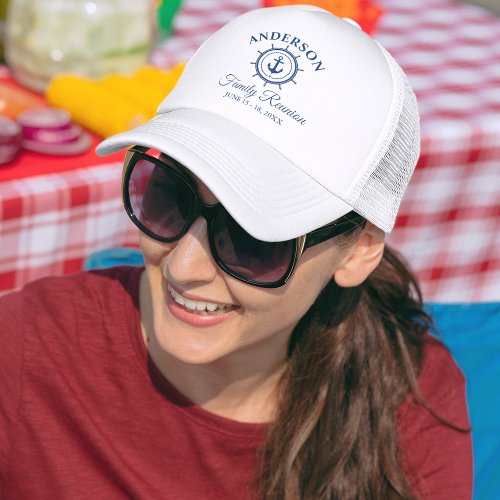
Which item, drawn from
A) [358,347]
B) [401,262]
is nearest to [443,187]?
[401,262]

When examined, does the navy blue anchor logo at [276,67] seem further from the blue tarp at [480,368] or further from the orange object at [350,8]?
the orange object at [350,8]

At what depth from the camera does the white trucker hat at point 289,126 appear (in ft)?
3.32

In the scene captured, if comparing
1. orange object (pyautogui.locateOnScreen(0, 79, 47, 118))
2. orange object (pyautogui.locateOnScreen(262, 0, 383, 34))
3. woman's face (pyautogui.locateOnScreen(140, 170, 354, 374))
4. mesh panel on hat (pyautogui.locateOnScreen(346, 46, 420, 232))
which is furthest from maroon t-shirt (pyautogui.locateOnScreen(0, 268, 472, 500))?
orange object (pyautogui.locateOnScreen(262, 0, 383, 34))

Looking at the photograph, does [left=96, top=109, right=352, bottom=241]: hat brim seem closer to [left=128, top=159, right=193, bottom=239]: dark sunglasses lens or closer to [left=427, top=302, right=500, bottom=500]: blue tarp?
[left=128, top=159, right=193, bottom=239]: dark sunglasses lens

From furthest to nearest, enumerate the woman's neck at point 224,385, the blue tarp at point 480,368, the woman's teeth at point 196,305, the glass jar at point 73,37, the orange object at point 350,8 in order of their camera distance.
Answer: the orange object at point 350,8 → the glass jar at point 73,37 → the blue tarp at point 480,368 → the woman's neck at point 224,385 → the woman's teeth at point 196,305

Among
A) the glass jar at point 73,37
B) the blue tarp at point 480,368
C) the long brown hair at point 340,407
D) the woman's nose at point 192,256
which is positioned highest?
the woman's nose at point 192,256

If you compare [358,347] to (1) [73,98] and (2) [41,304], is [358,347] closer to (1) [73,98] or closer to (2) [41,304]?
(2) [41,304]

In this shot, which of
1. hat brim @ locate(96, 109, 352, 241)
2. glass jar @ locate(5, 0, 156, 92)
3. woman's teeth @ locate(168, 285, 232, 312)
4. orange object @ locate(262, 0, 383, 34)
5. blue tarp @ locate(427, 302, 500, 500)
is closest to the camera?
hat brim @ locate(96, 109, 352, 241)

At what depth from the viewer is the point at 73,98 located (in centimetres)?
188

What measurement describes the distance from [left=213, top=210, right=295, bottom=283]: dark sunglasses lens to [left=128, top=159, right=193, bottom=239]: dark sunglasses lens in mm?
47

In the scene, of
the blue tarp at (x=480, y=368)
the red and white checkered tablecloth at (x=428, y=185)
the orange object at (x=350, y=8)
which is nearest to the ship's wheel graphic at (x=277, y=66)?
the red and white checkered tablecloth at (x=428, y=185)

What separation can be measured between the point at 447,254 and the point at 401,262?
0.82 m

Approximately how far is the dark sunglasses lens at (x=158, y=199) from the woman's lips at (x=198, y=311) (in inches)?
3.2

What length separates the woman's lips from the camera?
1.12 metres
